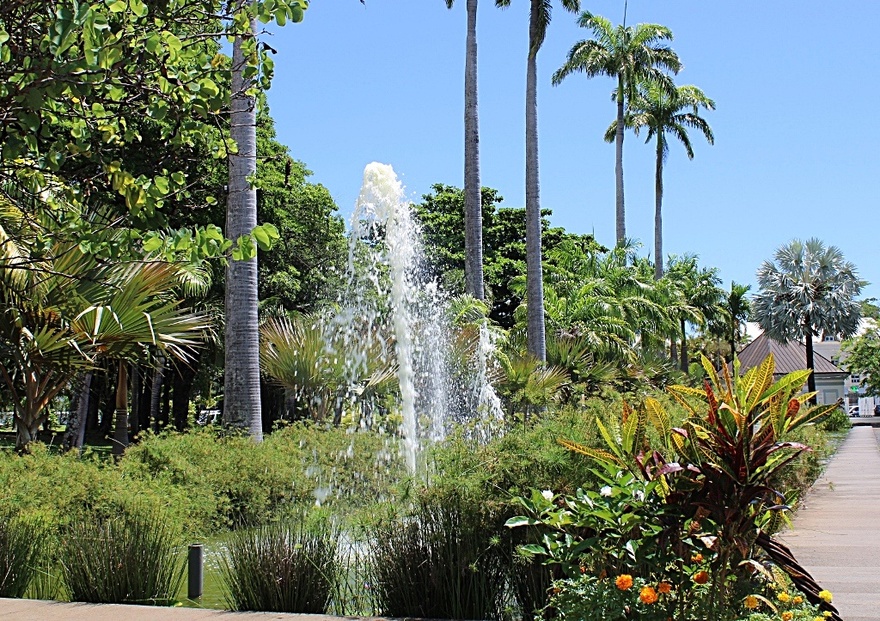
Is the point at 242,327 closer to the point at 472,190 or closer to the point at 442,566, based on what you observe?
the point at 442,566

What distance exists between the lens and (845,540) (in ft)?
25.7

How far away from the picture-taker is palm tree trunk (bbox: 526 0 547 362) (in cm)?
2072

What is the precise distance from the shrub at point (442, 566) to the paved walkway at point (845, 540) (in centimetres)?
198

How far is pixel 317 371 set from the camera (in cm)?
1511

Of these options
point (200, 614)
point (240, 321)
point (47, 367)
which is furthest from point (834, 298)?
point (200, 614)

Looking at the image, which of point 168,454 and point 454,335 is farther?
point 454,335

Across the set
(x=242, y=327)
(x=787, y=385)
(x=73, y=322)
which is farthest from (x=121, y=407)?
(x=787, y=385)

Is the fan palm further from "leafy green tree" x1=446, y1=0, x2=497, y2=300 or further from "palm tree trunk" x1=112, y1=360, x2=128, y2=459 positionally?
"leafy green tree" x1=446, y1=0, x2=497, y2=300

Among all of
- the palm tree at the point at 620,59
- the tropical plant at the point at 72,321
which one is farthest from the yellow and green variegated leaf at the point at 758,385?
the palm tree at the point at 620,59

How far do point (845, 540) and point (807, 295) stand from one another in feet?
118

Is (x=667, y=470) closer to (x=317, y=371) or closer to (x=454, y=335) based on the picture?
(x=317, y=371)

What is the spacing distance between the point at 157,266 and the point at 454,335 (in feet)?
26.9

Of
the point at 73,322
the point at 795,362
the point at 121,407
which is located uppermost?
the point at 795,362

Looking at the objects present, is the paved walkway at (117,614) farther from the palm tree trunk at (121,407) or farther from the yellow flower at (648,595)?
the palm tree trunk at (121,407)
